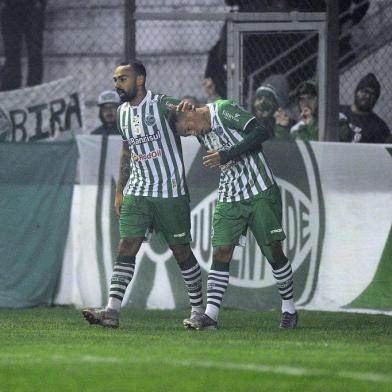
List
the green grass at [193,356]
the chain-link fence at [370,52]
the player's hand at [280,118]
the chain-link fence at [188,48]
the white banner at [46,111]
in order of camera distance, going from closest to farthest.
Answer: the green grass at [193,356] < the chain-link fence at [370,52] < the player's hand at [280,118] < the chain-link fence at [188,48] < the white banner at [46,111]

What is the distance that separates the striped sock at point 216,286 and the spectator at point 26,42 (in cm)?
638

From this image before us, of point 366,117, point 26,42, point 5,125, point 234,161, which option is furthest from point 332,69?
point 26,42

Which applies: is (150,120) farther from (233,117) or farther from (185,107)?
(233,117)

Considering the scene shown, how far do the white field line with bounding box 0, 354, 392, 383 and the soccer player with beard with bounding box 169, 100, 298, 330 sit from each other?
2597mm

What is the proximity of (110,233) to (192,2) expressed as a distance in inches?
144

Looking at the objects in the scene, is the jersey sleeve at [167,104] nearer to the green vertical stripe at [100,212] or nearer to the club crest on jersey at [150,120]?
the club crest on jersey at [150,120]

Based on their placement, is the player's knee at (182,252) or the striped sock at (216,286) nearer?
the striped sock at (216,286)

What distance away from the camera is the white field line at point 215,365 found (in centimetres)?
730

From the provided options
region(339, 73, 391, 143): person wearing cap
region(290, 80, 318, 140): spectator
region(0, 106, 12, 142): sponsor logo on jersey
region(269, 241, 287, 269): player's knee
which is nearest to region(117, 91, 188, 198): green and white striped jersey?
region(269, 241, 287, 269): player's knee

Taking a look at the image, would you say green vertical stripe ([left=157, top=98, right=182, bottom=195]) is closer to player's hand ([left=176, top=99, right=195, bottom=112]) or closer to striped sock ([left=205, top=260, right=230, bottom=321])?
player's hand ([left=176, top=99, right=195, bottom=112])

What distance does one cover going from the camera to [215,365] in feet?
25.3

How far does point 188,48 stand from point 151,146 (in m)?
5.81

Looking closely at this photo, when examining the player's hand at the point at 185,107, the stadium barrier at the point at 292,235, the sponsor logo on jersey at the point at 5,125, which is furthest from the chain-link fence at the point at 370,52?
the sponsor logo on jersey at the point at 5,125

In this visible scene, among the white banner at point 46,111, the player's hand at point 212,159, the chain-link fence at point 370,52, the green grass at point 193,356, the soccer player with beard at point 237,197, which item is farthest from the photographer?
the white banner at point 46,111
